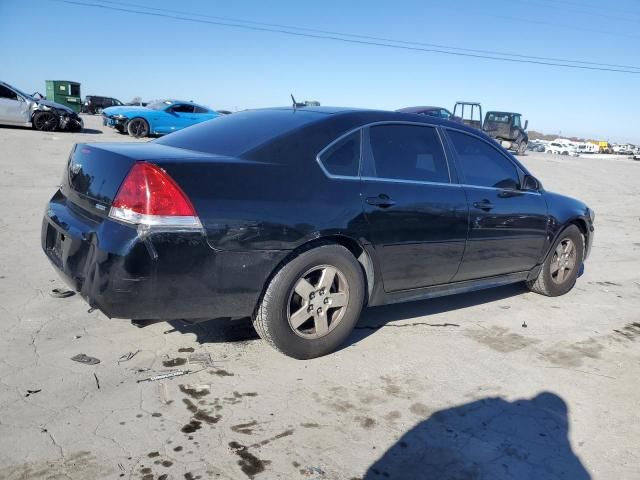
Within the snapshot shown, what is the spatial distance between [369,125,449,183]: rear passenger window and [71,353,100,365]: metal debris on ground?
2150 millimetres

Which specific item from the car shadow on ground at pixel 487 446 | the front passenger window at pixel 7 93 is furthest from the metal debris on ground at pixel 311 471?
the front passenger window at pixel 7 93

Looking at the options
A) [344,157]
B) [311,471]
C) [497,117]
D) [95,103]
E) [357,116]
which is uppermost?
[95,103]

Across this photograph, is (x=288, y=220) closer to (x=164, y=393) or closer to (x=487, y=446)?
(x=164, y=393)

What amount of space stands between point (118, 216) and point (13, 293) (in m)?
2.01

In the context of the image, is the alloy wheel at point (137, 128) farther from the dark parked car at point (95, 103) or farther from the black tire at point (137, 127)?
the dark parked car at point (95, 103)

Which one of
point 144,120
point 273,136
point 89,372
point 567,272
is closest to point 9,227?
point 89,372

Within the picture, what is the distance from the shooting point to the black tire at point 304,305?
3219mm

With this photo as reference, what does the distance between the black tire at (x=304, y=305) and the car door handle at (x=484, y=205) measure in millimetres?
1274

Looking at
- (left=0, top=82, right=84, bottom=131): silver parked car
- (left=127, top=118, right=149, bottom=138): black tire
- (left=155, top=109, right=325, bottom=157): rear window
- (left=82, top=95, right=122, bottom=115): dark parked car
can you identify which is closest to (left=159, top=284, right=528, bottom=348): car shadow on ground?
(left=155, top=109, right=325, bottom=157): rear window

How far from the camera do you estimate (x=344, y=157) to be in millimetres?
3555

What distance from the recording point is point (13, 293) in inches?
167

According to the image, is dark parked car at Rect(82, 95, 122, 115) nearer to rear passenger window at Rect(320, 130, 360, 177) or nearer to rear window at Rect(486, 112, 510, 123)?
rear window at Rect(486, 112, 510, 123)

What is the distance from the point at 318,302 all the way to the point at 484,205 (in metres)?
1.74

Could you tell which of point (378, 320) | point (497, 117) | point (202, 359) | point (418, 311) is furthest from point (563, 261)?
point (497, 117)
